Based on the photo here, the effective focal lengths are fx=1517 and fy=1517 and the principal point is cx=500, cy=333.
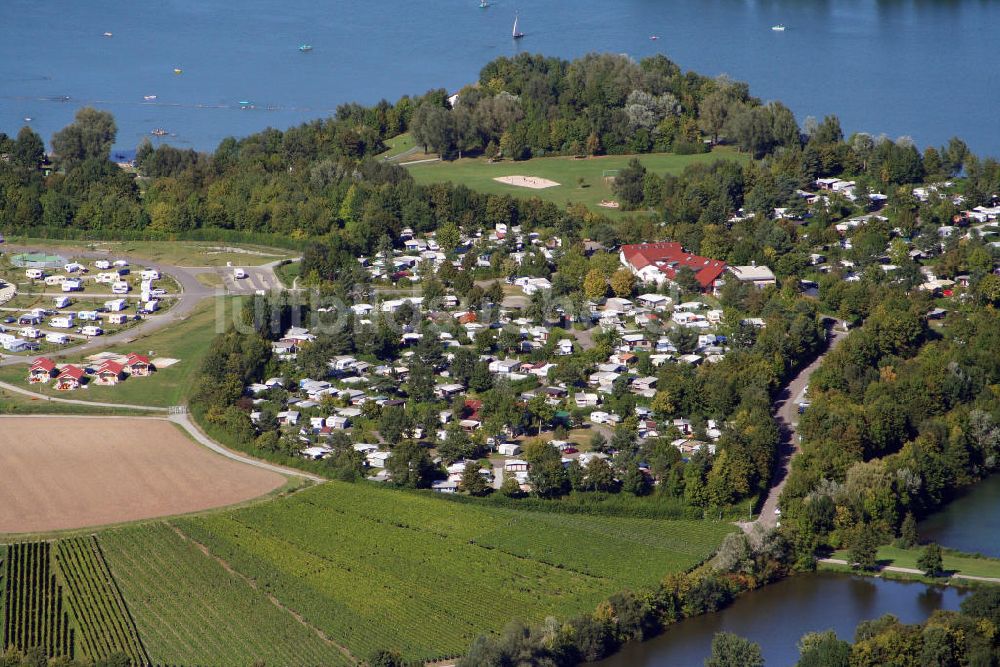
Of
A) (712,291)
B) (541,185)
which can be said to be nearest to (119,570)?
(712,291)

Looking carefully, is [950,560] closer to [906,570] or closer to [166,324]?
[906,570]

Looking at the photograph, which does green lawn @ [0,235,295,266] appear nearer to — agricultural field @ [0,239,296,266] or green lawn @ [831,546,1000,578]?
agricultural field @ [0,239,296,266]

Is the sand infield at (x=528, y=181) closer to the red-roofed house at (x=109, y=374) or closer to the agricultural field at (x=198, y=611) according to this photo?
the red-roofed house at (x=109, y=374)

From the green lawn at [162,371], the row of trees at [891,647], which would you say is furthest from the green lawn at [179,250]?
the row of trees at [891,647]

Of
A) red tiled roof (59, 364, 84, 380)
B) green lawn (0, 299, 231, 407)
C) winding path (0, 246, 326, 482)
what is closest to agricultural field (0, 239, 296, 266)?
winding path (0, 246, 326, 482)

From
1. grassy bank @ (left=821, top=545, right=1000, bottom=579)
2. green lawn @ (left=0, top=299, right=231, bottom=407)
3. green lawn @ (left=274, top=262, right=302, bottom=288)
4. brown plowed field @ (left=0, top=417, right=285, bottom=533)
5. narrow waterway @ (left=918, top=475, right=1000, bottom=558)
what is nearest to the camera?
grassy bank @ (left=821, top=545, right=1000, bottom=579)

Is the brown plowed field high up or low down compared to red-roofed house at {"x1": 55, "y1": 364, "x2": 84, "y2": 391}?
down
